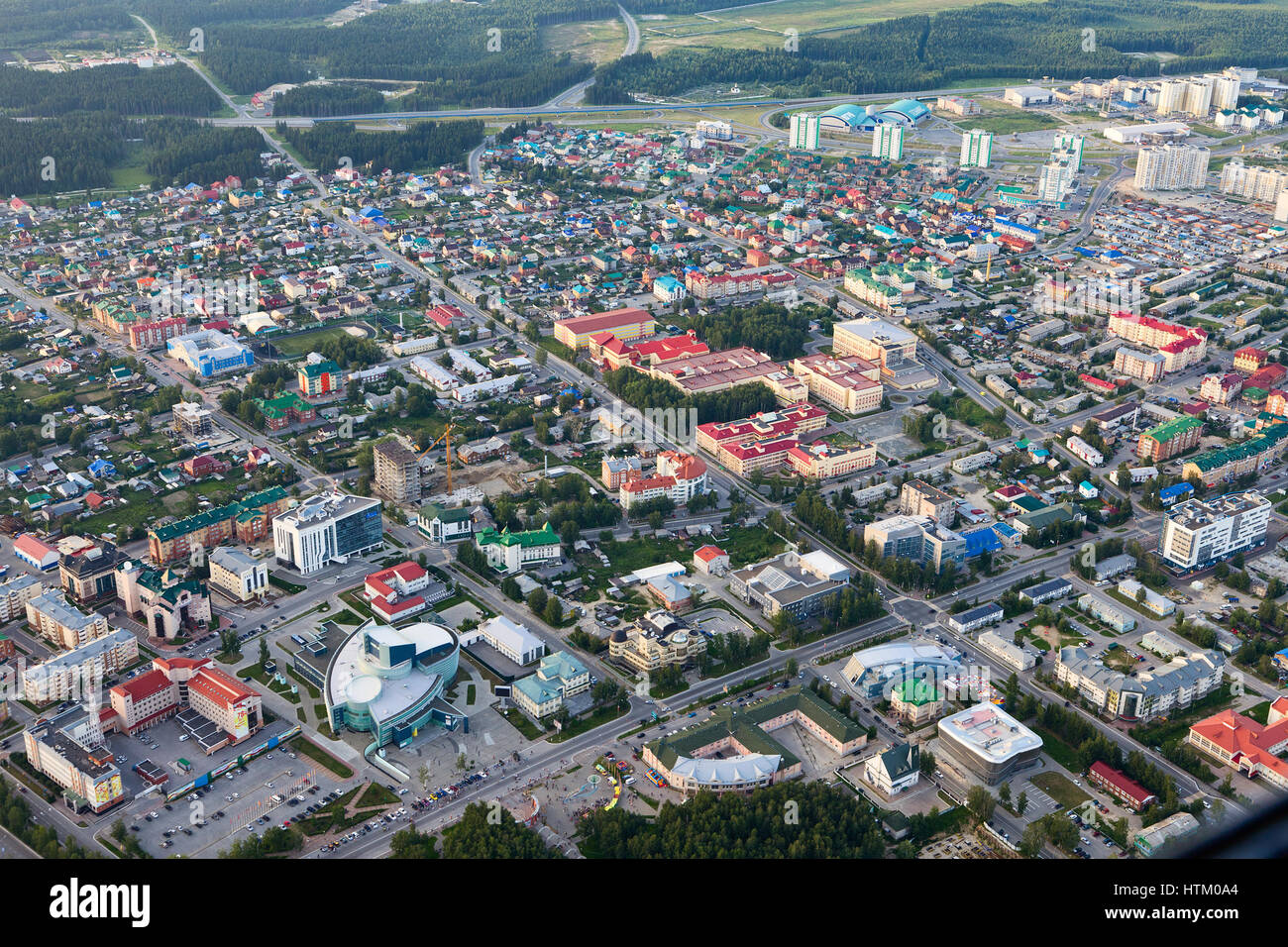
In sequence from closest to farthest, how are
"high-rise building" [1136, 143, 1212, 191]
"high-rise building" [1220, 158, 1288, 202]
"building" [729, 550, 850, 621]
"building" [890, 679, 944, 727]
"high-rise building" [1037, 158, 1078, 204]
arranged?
"building" [890, 679, 944, 727], "building" [729, 550, 850, 621], "high-rise building" [1220, 158, 1288, 202], "high-rise building" [1037, 158, 1078, 204], "high-rise building" [1136, 143, 1212, 191]

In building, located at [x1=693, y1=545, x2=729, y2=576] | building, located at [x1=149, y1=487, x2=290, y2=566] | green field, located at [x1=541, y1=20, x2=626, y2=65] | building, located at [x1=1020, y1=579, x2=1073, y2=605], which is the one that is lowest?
building, located at [x1=1020, y1=579, x2=1073, y2=605]

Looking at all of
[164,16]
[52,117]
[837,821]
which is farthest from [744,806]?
[164,16]

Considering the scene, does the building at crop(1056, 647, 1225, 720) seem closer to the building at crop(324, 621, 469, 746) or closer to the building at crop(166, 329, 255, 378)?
the building at crop(324, 621, 469, 746)

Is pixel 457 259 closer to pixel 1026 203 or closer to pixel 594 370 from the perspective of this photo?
pixel 594 370

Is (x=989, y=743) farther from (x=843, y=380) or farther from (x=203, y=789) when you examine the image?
(x=843, y=380)

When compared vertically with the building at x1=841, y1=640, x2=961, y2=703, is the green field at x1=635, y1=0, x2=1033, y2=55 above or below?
above

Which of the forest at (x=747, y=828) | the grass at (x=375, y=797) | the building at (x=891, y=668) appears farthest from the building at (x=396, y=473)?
the forest at (x=747, y=828)

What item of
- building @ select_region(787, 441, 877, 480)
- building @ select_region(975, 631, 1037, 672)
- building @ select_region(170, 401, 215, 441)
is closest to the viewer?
building @ select_region(975, 631, 1037, 672)

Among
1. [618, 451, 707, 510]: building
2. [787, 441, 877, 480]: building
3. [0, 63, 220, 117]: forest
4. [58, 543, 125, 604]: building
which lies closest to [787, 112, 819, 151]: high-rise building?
[0, 63, 220, 117]: forest
